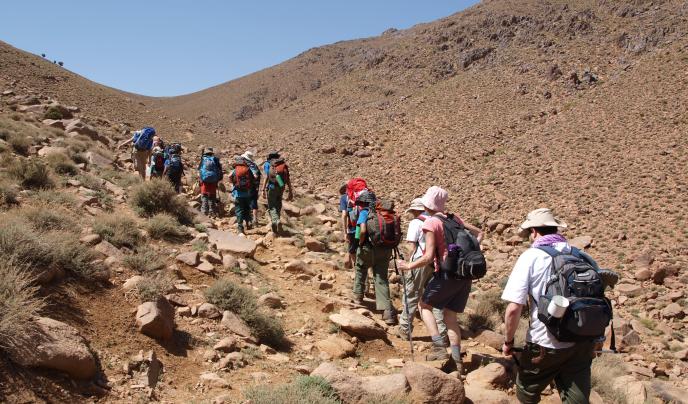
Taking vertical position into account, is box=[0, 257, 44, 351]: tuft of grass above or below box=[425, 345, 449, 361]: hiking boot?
above

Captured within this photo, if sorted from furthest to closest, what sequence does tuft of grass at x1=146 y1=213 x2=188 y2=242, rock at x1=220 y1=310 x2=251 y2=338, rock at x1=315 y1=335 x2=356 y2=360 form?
tuft of grass at x1=146 y1=213 x2=188 y2=242 < rock at x1=315 y1=335 x2=356 y2=360 < rock at x1=220 y1=310 x2=251 y2=338

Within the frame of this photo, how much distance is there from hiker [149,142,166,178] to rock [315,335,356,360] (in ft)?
25.1

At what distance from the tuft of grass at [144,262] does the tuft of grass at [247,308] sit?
778mm

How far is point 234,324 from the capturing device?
564cm

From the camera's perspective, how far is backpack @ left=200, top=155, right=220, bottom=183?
11.0 m

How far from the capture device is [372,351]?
6000 mm

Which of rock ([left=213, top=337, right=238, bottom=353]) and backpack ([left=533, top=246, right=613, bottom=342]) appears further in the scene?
rock ([left=213, top=337, right=238, bottom=353])

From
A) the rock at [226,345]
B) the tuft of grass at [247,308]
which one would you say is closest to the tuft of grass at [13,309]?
the rock at [226,345]

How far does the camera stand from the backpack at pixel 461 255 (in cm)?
475

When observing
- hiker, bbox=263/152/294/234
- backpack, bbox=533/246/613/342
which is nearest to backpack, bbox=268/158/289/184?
hiker, bbox=263/152/294/234

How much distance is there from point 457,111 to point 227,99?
4564 centimetres

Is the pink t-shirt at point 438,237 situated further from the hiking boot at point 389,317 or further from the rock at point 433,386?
the hiking boot at point 389,317

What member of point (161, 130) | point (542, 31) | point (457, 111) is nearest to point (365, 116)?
point (457, 111)

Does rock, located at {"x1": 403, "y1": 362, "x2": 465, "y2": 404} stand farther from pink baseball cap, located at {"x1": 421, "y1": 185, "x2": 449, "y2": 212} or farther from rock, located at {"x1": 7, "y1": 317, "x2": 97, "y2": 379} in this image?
rock, located at {"x1": 7, "y1": 317, "x2": 97, "y2": 379}
